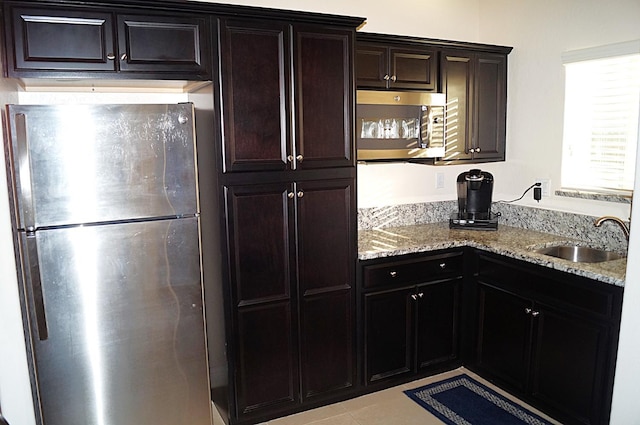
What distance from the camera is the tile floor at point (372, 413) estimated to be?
2.73 meters

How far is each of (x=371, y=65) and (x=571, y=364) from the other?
6.53 feet

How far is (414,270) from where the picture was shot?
2.99 meters

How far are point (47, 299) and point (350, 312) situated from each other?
1.56 m

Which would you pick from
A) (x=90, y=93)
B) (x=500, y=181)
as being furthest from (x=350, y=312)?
(x=90, y=93)

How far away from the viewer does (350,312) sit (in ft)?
9.40

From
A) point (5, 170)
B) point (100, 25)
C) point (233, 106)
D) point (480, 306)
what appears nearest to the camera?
point (5, 170)

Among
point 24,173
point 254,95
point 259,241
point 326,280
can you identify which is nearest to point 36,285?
point 24,173

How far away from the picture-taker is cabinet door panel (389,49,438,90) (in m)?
3.06

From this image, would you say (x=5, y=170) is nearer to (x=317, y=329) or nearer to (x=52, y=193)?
(x=52, y=193)

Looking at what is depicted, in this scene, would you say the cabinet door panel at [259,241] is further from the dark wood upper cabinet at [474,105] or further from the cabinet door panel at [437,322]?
the dark wood upper cabinet at [474,105]

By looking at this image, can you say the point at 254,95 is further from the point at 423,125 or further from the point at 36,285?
the point at 36,285

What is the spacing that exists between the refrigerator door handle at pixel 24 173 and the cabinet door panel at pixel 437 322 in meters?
2.12

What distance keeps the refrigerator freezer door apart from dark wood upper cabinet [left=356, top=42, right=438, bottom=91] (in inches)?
45.6

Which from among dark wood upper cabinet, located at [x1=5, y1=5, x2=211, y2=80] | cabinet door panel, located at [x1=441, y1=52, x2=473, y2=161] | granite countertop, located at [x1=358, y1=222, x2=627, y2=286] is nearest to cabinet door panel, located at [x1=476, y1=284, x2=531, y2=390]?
granite countertop, located at [x1=358, y1=222, x2=627, y2=286]
